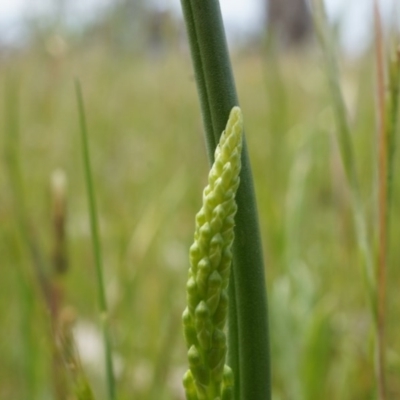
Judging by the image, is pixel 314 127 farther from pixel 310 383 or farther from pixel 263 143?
pixel 263 143

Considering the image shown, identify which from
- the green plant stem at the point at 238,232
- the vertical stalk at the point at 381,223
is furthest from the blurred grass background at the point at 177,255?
the green plant stem at the point at 238,232

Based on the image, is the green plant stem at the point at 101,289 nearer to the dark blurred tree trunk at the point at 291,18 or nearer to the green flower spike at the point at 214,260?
the green flower spike at the point at 214,260

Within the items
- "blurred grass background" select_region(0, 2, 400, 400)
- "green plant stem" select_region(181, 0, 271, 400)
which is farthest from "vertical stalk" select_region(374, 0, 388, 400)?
"green plant stem" select_region(181, 0, 271, 400)

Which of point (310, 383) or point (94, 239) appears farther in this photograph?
point (310, 383)

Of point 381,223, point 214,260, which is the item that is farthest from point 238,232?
point 381,223

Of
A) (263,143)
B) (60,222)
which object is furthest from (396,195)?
(60,222)

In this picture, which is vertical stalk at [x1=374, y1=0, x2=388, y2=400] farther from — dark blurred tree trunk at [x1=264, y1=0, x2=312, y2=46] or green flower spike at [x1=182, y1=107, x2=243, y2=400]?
dark blurred tree trunk at [x1=264, y1=0, x2=312, y2=46]
